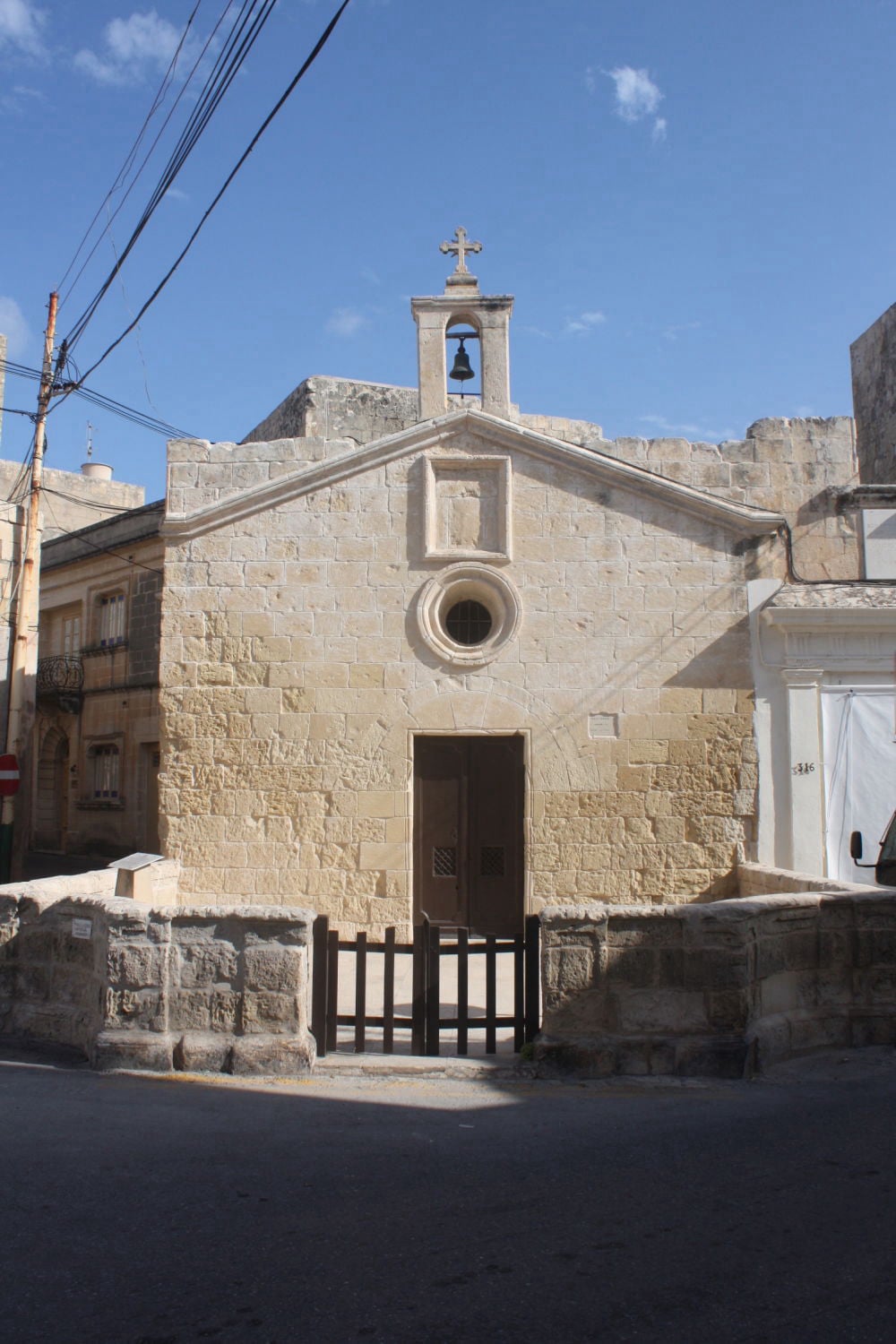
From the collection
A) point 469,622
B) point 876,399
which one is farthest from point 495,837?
point 876,399

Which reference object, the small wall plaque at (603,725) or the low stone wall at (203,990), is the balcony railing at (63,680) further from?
the low stone wall at (203,990)

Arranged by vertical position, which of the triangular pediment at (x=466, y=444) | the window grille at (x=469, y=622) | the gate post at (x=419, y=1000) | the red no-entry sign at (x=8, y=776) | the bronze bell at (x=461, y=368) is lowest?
the gate post at (x=419, y=1000)

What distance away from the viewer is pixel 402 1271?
3.25 metres

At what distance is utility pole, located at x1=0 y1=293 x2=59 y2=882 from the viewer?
1439 cm

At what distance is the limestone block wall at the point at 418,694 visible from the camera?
32.3 ft

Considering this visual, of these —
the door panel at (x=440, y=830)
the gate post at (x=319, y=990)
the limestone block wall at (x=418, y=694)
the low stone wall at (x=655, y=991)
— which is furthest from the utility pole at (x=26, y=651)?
the low stone wall at (x=655, y=991)

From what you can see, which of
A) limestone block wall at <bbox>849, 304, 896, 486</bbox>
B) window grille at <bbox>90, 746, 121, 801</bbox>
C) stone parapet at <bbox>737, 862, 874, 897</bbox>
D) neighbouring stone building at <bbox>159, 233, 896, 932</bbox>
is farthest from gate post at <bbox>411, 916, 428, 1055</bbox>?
window grille at <bbox>90, 746, 121, 801</bbox>

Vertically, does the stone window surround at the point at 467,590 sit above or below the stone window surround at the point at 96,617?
below

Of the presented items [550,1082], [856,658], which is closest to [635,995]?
[550,1082]

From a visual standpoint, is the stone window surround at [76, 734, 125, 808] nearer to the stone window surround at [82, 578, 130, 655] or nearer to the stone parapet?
the stone window surround at [82, 578, 130, 655]

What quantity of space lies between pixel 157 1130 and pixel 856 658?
780cm

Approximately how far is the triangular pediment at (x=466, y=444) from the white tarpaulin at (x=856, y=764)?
A: 1.90 meters

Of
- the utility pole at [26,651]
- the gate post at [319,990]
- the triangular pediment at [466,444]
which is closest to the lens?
the gate post at [319,990]

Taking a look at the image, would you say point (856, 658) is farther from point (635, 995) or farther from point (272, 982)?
point (272, 982)
